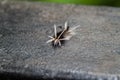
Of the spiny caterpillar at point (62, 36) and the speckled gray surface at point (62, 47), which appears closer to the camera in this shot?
the speckled gray surface at point (62, 47)

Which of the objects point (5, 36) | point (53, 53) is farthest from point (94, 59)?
point (5, 36)

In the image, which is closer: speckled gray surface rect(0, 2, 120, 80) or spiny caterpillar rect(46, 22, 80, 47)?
speckled gray surface rect(0, 2, 120, 80)

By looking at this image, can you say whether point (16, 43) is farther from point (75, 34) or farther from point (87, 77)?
point (87, 77)
